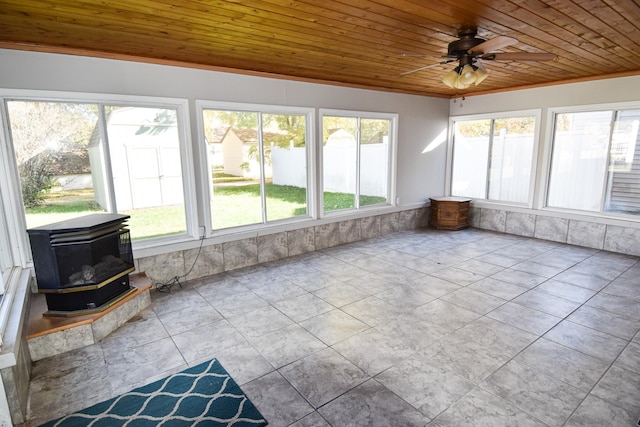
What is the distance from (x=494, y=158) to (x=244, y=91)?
500 cm

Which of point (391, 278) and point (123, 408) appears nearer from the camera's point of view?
point (123, 408)

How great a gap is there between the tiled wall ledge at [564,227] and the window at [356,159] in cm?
211

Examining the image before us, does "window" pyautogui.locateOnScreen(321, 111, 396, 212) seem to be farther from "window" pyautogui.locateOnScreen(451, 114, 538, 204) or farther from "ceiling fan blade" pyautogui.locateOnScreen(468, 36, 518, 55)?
"ceiling fan blade" pyautogui.locateOnScreen(468, 36, 518, 55)

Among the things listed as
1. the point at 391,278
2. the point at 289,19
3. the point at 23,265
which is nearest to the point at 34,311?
the point at 23,265

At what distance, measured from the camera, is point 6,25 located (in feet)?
8.84

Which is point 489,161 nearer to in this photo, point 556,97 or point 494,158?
point 494,158

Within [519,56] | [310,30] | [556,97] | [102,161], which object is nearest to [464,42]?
[519,56]

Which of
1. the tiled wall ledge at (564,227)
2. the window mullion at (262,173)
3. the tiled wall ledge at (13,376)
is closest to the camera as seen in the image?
the tiled wall ledge at (13,376)

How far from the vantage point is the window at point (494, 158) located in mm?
6172

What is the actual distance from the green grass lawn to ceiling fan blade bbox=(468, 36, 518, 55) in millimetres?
3162

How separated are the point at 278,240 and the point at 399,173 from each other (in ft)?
9.44

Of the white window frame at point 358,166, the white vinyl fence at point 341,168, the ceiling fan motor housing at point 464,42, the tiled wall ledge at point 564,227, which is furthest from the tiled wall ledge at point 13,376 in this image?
the tiled wall ledge at point 564,227

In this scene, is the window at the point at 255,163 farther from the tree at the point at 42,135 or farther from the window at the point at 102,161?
the tree at the point at 42,135

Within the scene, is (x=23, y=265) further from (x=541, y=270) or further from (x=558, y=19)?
(x=541, y=270)
